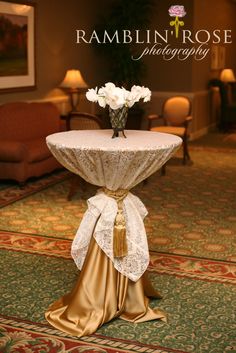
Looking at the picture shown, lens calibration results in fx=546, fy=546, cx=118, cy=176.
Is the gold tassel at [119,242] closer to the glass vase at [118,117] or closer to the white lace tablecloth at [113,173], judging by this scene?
the white lace tablecloth at [113,173]

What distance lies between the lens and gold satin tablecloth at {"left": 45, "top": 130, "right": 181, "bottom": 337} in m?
2.98

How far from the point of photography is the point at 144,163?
118 inches

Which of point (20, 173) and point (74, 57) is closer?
point (20, 173)

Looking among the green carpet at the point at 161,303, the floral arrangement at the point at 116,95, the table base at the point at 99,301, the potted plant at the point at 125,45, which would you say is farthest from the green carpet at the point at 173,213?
the potted plant at the point at 125,45

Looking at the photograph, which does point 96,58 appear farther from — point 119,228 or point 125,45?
point 119,228

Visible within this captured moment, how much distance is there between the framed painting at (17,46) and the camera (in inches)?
288

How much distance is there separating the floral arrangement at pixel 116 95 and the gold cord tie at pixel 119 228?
1.64 ft

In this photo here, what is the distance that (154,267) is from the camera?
3.99m

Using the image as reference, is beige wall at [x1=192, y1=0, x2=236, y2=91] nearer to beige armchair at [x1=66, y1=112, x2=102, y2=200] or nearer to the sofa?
the sofa

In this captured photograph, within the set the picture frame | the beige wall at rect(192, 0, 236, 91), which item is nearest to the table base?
the beige wall at rect(192, 0, 236, 91)

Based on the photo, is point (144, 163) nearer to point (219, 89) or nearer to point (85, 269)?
point (85, 269)

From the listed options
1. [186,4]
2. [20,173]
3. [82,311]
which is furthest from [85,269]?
[186,4]

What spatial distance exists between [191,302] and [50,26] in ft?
20.5

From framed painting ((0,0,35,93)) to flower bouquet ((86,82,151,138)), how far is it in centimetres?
438
